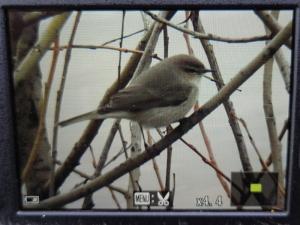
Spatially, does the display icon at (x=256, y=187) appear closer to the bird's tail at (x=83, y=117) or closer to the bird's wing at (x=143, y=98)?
the bird's wing at (x=143, y=98)

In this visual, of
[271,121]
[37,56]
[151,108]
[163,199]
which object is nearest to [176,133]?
[151,108]

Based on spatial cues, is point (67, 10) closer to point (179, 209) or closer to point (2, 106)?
point (2, 106)

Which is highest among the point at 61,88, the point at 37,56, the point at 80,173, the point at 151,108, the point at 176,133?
the point at 37,56

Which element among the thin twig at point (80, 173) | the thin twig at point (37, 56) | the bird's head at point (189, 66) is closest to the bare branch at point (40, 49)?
the thin twig at point (37, 56)

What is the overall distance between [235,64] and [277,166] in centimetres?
48

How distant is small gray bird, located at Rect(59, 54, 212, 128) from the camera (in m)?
2.07

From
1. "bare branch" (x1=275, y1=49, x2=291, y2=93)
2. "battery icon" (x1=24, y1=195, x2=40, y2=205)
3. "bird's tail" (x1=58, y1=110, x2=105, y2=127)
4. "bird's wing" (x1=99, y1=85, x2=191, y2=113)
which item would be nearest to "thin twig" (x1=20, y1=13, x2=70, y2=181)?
"bird's tail" (x1=58, y1=110, x2=105, y2=127)

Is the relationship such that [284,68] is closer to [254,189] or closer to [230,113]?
[230,113]

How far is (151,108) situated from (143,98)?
0.06m

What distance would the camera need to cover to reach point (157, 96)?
2.10m

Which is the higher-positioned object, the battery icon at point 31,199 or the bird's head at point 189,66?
the bird's head at point 189,66

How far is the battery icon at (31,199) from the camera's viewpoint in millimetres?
2152

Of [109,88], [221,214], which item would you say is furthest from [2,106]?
[221,214]

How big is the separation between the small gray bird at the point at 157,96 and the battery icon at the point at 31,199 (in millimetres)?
369
